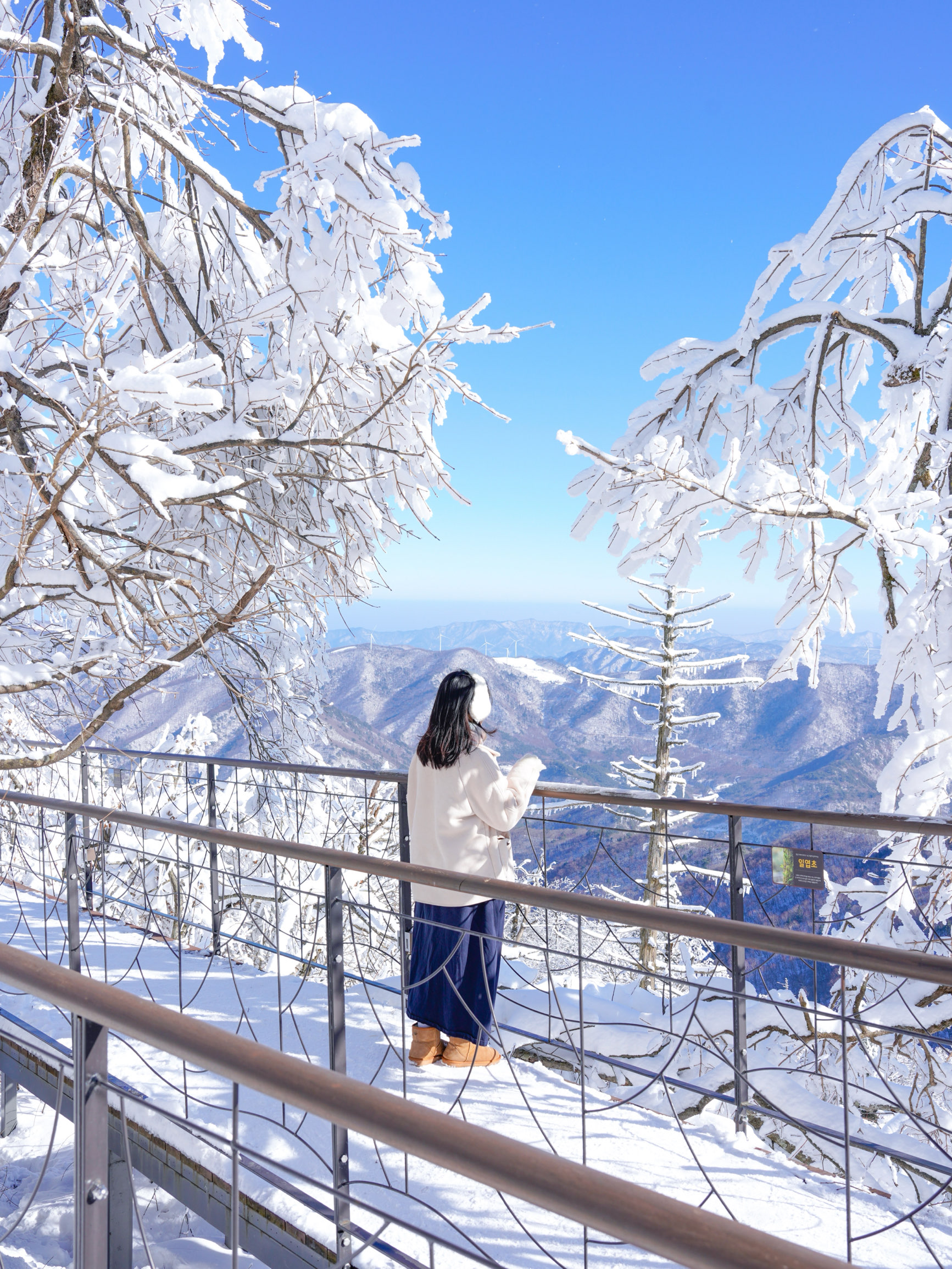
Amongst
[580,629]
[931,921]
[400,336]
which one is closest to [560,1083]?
A: [931,921]

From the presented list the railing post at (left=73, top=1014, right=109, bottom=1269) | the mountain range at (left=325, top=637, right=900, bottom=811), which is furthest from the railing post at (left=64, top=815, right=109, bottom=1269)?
the mountain range at (left=325, top=637, right=900, bottom=811)

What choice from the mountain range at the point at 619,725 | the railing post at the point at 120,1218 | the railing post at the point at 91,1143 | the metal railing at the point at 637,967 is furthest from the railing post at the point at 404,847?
the mountain range at the point at 619,725

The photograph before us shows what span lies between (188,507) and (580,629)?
503 inches

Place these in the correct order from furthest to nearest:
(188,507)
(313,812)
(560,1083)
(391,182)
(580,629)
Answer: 1. (580,629)
2. (313,812)
3. (188,507)
4. (560,1083)
5. (391,182)

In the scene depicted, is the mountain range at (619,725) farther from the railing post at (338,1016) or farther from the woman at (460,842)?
the railing post at (338,1016)

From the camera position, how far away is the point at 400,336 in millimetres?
3070

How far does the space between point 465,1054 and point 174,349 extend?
3119 millimetres

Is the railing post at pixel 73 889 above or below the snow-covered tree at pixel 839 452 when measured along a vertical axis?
below

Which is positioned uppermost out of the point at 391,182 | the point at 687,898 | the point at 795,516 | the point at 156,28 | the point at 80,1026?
the point at 156,28

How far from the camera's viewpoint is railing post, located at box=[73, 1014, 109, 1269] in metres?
1.32

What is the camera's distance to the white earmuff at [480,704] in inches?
121

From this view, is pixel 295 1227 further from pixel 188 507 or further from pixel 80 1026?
pixel 188 507

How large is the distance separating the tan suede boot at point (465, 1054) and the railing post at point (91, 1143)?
1.96m

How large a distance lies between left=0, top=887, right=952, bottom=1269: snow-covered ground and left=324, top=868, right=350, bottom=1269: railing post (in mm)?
80
